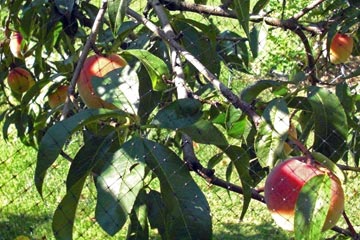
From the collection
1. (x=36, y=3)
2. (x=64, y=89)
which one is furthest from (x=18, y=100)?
(x=36, y=3)

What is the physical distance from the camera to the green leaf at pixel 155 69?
4.48ft

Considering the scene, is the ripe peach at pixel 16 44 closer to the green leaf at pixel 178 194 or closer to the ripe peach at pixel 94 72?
the ripe peach at pixel 94 72

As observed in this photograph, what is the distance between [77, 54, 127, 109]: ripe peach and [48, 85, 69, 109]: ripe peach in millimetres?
494

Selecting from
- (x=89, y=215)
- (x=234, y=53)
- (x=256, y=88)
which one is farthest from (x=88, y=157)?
(x=89, y=215)

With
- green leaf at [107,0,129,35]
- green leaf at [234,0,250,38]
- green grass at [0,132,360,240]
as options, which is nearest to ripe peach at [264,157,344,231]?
green leaf at [234,0,250,38]

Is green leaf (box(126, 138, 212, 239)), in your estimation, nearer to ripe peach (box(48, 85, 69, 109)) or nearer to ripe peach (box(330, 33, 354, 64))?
ripe peach (box(48, 85, 69, 109))

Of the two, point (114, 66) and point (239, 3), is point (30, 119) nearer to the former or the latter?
point (114, 66)

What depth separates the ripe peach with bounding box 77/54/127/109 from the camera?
4.39 feet

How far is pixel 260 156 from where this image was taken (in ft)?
4.09

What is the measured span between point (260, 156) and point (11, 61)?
3.50 feet

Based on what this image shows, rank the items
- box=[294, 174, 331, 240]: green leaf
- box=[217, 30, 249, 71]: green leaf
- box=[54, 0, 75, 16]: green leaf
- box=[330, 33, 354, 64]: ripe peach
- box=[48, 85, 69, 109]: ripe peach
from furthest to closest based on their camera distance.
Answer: box=[330, 33, 354, 64]: ripe peach
box=[217, 30, 249, 71]: green leaf
box=[48, 85, 69, 109]: ripe peach
box=[54, 0, 75, 16]: green leaf
box=[294, 174, 331, 240]: green leaf

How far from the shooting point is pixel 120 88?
126 centimetres

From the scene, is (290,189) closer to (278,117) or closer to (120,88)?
(278,117)

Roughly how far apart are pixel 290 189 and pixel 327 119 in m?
0.21
